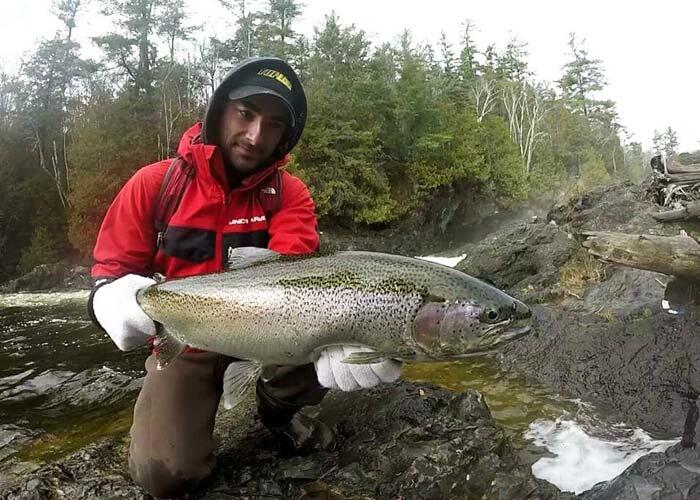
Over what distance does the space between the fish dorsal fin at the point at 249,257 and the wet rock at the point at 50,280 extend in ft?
77.7

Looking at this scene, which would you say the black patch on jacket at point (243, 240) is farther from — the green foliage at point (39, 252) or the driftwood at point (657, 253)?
the green foliage at point (39, 252)

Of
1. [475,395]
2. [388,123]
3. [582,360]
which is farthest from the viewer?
[388,123]

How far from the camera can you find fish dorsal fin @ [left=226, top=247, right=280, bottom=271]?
9.23 feet

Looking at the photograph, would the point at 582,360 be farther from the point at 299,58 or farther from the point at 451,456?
the point at 299,58

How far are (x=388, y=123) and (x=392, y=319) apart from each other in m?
31.2

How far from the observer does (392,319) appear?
2.41 meters

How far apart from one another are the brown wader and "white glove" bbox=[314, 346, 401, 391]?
2.75 ft

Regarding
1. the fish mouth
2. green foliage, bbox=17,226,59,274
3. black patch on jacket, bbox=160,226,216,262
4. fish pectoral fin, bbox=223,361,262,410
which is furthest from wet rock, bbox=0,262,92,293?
the fish mouth

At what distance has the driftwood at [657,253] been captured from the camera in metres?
5.91

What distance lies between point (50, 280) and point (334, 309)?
26.9 m

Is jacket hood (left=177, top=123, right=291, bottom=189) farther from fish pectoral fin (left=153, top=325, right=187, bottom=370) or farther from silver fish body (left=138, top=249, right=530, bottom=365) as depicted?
fish pectoral fin (left=153, top=325, right=187, bottom=370)

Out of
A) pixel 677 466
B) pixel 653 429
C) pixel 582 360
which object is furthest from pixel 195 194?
pixel 582 360

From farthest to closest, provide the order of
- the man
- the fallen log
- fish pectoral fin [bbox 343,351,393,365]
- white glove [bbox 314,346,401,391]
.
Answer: the fallen log, the man, white glove [bbox 314,346,401,391], fish pectoral fin [bbox 343,351,393,365]

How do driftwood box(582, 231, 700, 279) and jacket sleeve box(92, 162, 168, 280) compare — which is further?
driftwood box(582, 231, 700, 279)
